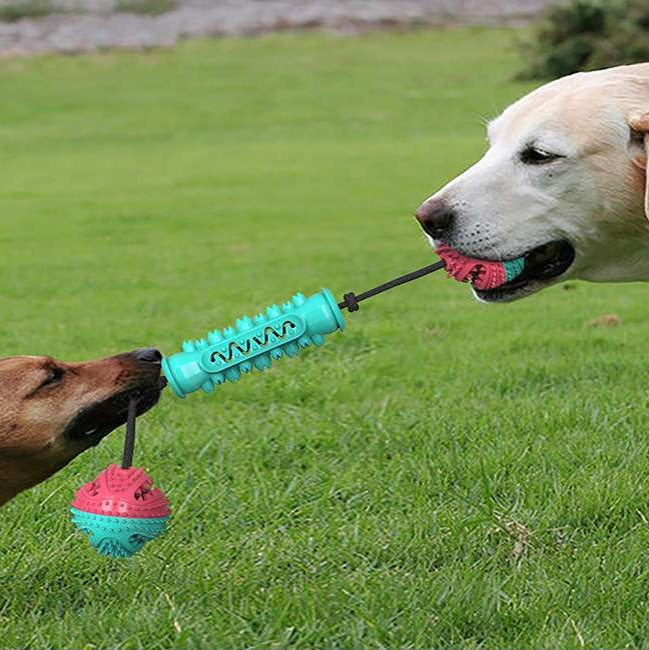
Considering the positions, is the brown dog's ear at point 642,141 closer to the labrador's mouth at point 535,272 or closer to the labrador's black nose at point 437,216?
the labrador's mouth at point 535,272

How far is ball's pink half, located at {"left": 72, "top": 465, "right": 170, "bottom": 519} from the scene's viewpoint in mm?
4504

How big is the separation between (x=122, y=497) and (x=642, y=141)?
2.36 m

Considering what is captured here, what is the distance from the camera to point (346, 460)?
614 cm

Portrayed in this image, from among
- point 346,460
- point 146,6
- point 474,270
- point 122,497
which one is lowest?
point 146,6

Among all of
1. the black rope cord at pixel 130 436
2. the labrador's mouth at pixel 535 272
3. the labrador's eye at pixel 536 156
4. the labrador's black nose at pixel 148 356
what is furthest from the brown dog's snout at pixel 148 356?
the labrador's eye at pixel 536 156

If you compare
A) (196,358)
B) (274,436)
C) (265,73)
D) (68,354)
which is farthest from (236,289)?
(265,73)

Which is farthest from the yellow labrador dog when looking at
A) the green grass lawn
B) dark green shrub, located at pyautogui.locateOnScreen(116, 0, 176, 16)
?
dark green shrub, located at pyautogui.locateOnScreen(116, 0, 176, 16)

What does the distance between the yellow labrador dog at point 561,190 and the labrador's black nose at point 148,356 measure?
120cm

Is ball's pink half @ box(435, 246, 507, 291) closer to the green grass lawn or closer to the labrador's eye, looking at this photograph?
the labrador's eye

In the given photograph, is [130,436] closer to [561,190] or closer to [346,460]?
[346,460]

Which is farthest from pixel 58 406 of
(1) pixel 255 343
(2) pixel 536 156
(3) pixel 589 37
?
(3) pixel 589 37

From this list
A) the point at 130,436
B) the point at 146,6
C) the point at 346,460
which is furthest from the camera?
the point at 146,6

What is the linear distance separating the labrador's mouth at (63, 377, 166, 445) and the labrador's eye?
5.53 ft

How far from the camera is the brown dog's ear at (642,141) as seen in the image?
185 inches
